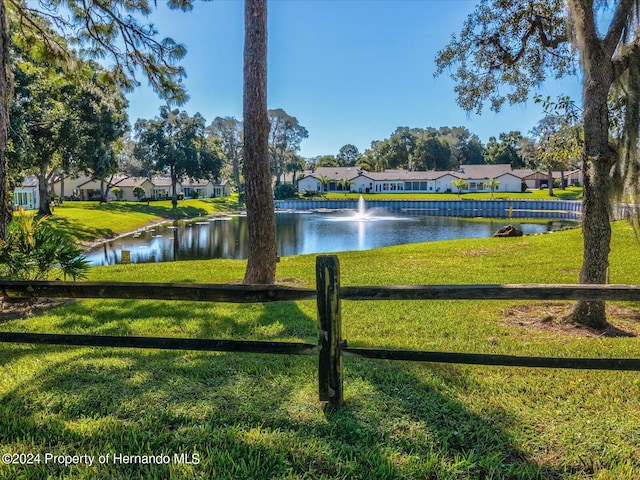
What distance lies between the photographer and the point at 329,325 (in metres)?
2.75

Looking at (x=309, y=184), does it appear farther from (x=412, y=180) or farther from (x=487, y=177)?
(x=487, y=177)

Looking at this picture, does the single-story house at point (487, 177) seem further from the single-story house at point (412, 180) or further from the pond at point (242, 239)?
the pond at point (242, 239)

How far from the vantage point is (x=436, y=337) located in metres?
4.92

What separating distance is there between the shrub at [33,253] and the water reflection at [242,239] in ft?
33.7

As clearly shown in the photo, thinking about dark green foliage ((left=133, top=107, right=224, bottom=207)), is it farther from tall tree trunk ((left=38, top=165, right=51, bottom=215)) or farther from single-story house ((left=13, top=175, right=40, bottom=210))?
tall tree trunk ((left=38, top=165, right=51, bottom=215))

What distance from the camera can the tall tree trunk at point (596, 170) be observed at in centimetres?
484

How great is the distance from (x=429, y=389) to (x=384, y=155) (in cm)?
8654

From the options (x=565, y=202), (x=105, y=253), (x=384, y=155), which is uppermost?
(x=384, y=155)

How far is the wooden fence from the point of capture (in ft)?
8.82

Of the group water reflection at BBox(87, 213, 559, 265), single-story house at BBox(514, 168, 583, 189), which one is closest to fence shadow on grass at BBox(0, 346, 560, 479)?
water reflection at BBox(87, 213, 559, 265)

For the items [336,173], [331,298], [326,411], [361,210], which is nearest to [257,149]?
[331,298]

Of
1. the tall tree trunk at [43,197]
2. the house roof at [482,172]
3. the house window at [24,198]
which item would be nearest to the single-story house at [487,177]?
the house roof at [482,172]

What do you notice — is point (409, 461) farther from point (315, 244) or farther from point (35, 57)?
point (315, 244)

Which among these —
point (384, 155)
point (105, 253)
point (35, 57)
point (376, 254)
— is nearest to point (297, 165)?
point (384, 155)
